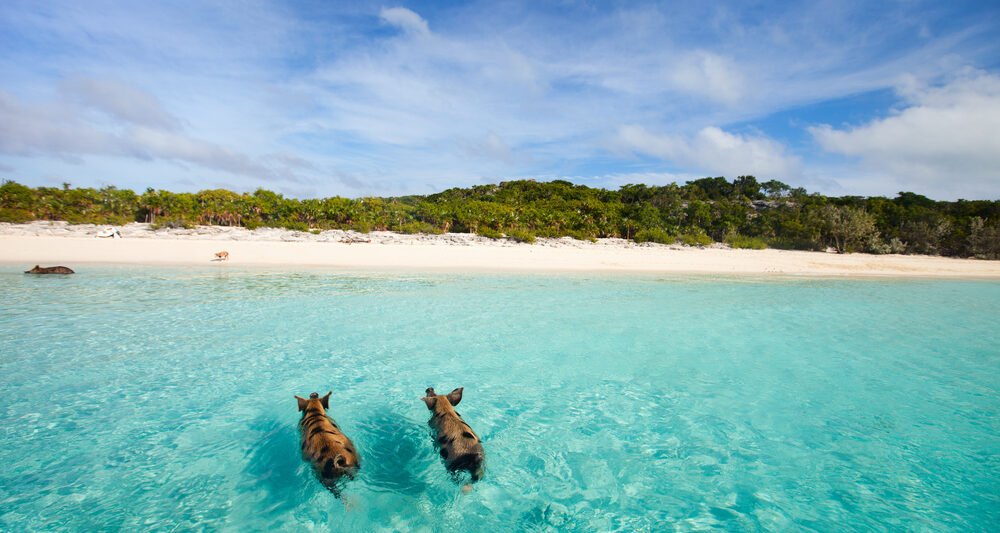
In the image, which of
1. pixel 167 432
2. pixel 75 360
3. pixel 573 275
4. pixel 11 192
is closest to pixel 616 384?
pixel 167 432

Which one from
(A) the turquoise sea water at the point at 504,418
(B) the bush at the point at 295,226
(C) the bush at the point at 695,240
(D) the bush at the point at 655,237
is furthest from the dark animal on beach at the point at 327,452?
(C) the bush at the point at 695,240

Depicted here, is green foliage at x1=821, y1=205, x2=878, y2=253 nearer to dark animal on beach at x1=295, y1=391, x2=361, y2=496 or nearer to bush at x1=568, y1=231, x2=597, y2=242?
bush at x1=568, y1=231, x2=597, y2=242

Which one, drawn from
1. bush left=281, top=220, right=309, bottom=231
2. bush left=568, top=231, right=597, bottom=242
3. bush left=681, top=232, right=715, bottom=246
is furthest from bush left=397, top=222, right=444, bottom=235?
bush left=681, top=232, right=715, bottom=246

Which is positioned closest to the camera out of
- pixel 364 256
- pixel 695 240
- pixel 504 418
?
pixel 504 418

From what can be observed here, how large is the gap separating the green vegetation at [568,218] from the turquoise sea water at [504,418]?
2777cm

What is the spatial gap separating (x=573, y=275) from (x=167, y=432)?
1790cm

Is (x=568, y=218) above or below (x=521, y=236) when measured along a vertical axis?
above

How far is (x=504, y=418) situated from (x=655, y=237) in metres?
38.3

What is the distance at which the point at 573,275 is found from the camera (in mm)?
20672

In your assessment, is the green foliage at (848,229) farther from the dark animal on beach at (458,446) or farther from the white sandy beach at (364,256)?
the dark animal on beach at (458,446)

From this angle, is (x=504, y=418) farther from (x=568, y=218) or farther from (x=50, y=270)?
(x=568, y=218)

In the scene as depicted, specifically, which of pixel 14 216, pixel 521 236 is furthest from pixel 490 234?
pixel 14 216

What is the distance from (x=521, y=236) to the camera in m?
36.2

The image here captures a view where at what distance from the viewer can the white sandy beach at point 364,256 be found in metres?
22.1
